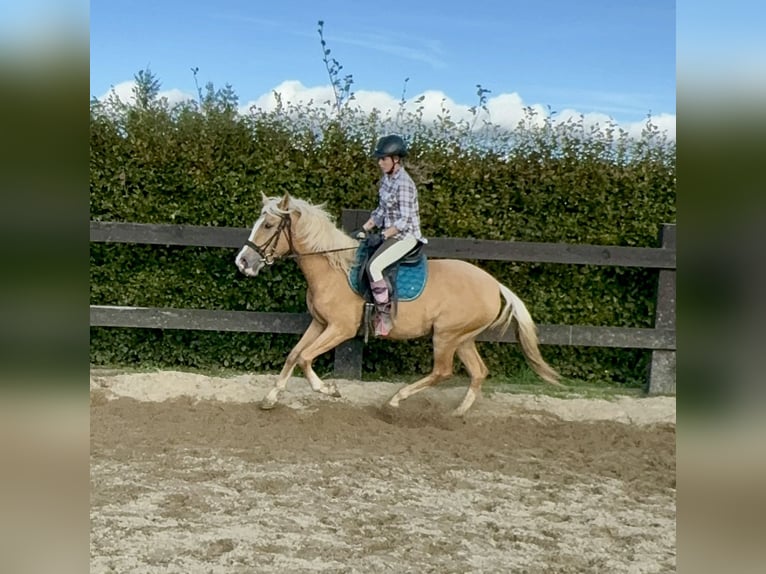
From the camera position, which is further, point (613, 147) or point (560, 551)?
point (613, 147)

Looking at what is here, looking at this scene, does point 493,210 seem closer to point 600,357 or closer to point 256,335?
point 600,357

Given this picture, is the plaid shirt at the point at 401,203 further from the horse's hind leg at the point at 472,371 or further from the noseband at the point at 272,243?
the horse's hind leg at the point at 472,371

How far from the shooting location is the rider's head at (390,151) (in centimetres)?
459

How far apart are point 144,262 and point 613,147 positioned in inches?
157

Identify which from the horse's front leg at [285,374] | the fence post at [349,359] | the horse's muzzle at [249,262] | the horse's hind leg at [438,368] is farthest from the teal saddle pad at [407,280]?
the fence post at [349,359]

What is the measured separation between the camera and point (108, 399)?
16.4 ft

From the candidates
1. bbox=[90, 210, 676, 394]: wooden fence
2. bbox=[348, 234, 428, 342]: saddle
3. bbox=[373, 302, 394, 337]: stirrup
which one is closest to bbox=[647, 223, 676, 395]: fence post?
bbox=[90, 210, 676, 394]: wooden fence

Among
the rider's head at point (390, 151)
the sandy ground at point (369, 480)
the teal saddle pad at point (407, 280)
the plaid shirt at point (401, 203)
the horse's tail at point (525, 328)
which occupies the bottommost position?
the sandy ground at point (369, 480)

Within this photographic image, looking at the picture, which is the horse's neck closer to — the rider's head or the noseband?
the noseband

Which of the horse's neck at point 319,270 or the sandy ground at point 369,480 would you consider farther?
the horse's neck at point 319,270

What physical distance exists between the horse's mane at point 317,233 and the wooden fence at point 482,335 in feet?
1.98
